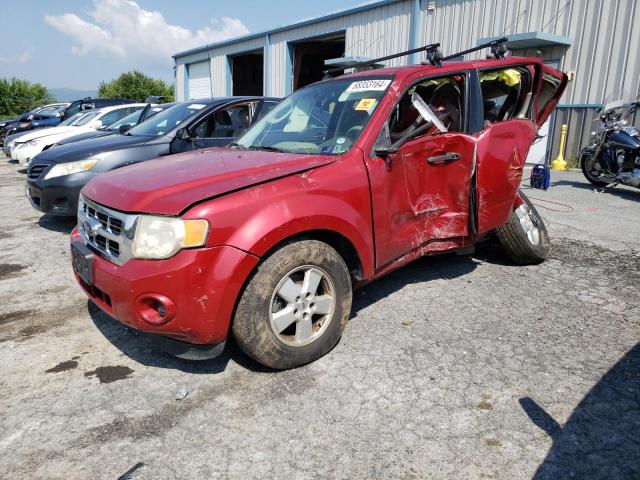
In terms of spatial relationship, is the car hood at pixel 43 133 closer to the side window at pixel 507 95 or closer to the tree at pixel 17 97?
the side window at pixel 507 95

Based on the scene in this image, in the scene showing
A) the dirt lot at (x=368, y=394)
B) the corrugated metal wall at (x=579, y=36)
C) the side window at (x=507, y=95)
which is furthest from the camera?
the corrugated metal wall at (x=579, y=36)

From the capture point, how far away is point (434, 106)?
13.0 feet

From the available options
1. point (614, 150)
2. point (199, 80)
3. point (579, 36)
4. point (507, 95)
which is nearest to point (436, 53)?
point (507, 95)

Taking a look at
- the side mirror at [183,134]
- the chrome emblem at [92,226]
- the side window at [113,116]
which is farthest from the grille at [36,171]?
the side window at [113,116]

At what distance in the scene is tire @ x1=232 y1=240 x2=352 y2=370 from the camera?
8.57 ft

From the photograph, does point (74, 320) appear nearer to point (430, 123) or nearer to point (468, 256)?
point (430, 123)

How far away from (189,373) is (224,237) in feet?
3.14

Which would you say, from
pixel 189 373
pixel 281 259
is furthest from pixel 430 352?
pixel 189 373

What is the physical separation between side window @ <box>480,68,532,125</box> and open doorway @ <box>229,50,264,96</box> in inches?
850

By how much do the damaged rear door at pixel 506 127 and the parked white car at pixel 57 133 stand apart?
29.1 ft

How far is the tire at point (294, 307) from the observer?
2613 millimetres

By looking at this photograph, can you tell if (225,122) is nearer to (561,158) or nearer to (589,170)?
(589,170)

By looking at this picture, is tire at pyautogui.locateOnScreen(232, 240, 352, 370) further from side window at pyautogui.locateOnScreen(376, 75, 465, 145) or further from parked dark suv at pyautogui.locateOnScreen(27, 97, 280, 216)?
parked dark suv at pyautogui.locateOnScreen(27, 97, 280, 216)

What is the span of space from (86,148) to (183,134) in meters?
1.16
